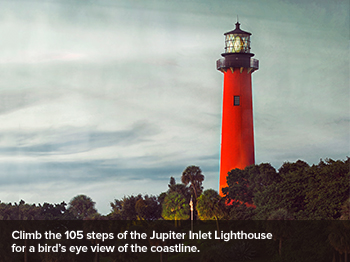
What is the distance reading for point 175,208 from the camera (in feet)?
263

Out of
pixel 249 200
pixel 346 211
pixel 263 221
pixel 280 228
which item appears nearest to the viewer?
pixel 346 211

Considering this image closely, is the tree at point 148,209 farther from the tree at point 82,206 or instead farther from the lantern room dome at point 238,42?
the lantern room dome at point 238,42

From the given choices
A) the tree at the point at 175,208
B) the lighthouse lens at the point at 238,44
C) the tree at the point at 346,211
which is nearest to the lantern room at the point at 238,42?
the lighthouse lens at the point at 238,44

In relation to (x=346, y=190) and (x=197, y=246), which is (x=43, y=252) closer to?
(x=197, y=246)

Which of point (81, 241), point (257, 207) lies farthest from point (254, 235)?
point (81, 241)

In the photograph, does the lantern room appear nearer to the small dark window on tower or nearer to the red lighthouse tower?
the red lighthouse tower

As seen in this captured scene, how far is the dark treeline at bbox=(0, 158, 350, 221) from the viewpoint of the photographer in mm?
55812

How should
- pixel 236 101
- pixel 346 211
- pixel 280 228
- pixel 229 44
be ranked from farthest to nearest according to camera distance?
1. pixel 229 44
2. pixel 236 101
3. pixel 280 228
4. pixel 346 211

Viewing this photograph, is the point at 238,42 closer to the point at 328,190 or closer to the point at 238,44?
the point at 238,44

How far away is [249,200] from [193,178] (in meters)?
24.2

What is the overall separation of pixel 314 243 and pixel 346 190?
18.4ft

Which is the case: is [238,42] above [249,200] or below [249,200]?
above

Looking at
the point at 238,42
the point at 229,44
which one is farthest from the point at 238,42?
the point at 229,44

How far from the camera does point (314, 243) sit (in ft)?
177
